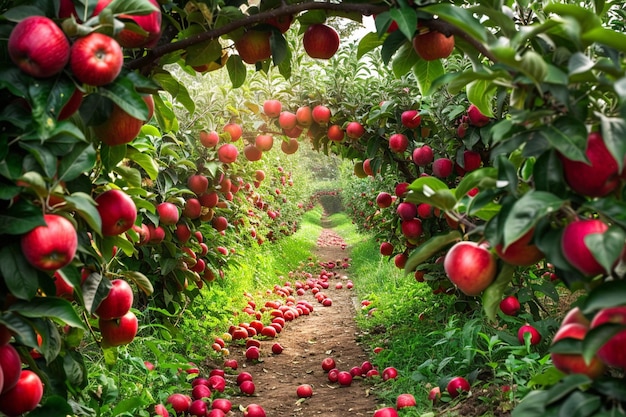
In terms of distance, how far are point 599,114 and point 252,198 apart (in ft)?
22.2

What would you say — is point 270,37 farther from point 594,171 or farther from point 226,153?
point 226,153

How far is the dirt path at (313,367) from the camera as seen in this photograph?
3852mm

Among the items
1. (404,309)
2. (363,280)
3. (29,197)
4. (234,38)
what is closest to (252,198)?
(363,280)

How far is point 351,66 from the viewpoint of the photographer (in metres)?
4.62

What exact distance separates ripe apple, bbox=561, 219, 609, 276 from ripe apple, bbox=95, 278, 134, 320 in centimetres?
130

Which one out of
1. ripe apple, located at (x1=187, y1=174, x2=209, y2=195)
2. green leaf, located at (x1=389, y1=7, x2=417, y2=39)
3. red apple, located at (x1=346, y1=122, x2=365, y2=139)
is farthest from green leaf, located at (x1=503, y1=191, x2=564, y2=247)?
ripe apple, located at (x1=187, y1=174, x2=209, y2=195)

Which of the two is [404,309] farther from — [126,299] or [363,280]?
[126,299]

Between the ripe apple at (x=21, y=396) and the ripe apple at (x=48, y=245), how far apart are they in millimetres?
322

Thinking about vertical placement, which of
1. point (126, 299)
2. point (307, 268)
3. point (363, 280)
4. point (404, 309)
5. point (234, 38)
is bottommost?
point (307, 268)

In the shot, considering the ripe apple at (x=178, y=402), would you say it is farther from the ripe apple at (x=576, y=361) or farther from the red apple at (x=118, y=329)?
the ripe apple at (x=576, y=361)

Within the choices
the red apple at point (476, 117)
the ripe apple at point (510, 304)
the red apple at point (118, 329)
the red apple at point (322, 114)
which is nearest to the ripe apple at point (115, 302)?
the red apple at point (118, 329)

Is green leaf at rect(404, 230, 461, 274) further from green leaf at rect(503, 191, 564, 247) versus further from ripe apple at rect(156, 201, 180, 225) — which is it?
ripe apple at rect(156, 201, 180, 225)

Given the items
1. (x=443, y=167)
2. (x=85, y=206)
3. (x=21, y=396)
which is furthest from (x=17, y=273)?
(x=443, y=167)

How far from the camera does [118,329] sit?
1.84 m
